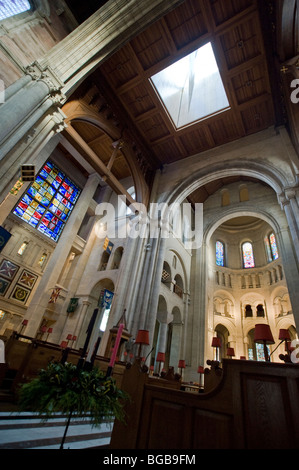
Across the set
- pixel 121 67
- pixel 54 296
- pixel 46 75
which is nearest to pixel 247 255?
pixel 54 296

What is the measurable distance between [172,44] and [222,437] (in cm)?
1052

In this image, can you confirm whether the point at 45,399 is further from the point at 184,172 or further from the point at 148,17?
the point at 184,172

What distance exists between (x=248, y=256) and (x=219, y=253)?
2.15 metres


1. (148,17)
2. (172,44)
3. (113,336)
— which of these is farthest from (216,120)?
(113,336)

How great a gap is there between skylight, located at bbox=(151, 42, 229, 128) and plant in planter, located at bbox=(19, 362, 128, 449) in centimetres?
1057

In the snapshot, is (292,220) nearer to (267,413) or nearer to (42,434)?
(267,413)

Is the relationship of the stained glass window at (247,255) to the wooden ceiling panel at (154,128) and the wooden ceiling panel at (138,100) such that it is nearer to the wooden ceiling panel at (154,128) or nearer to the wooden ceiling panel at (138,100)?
the wooden ceiling panel at (154,128)

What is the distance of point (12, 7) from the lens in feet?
17.9

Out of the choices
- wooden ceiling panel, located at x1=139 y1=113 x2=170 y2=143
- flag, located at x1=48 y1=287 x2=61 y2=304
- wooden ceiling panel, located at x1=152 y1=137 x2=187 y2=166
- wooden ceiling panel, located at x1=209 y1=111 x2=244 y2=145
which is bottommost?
flag, located at x1=48 y1=287 x2=61 y2=304

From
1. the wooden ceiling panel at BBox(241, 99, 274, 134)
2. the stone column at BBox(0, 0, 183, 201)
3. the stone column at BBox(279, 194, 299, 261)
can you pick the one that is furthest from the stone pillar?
the wooden ceiling panel at BBox(241, 99, 274, 134)

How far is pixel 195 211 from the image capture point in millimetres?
15016

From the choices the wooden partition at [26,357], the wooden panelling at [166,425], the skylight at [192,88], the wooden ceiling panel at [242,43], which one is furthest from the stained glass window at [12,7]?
the wooden panelling at [166,425]

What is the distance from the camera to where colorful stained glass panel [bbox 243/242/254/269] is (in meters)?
16.6

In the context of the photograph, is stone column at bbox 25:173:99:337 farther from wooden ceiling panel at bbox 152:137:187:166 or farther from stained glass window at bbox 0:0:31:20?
stained glass window at bbox 0:0:31:20
